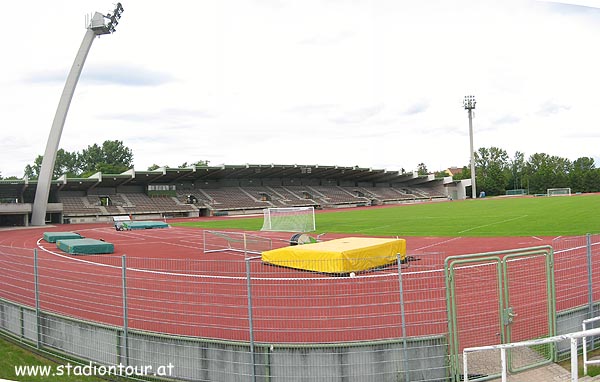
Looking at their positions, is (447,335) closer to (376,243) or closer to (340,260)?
(340,260)

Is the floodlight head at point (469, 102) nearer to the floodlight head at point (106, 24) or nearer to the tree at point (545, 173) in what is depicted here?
the tree at point (545, 173)

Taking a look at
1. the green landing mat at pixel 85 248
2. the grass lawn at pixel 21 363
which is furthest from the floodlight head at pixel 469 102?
the grass lawn at pixel 21 363

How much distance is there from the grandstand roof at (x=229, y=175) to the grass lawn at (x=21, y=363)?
173 feet

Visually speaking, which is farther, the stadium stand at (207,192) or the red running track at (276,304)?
the stadium stand at (207,192)

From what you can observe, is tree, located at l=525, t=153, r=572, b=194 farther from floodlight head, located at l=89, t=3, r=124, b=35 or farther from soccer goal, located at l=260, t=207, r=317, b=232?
floodlight head, located at l=89, t=3, r=124, b=35

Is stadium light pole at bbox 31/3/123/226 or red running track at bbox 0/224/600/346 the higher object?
stadium light pole at bbox 31/3/123/226

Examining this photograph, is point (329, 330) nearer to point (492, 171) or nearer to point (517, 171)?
point (492, 171)

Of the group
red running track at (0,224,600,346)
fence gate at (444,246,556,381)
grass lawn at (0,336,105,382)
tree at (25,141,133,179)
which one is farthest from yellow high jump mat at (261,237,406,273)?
tree at (25,141,133,179)

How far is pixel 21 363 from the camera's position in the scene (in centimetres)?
801

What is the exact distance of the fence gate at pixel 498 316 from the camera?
21.1 ft

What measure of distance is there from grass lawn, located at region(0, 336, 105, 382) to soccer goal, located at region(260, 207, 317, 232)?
24.6m

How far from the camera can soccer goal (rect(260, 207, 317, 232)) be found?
33.6 meters

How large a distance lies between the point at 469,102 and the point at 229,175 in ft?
167

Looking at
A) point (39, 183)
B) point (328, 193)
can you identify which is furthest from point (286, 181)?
point (39, 183)
